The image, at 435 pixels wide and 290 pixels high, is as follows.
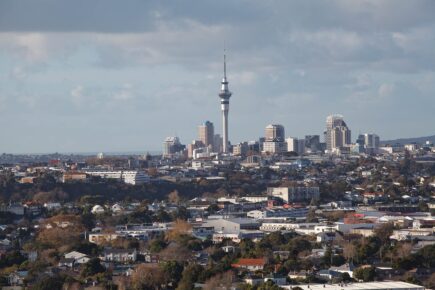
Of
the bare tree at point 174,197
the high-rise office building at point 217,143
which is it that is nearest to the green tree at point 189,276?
the bare tree at point 174,197

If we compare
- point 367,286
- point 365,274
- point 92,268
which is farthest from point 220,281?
point 92,268

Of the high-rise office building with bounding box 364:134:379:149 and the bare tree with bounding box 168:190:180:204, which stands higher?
the high-rise office building with bounding box 364:134:379:149

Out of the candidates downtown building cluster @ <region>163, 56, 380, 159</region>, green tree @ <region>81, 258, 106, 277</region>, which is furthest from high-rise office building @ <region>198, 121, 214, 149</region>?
green tree @ <region>81, 258, 106, 277</region>

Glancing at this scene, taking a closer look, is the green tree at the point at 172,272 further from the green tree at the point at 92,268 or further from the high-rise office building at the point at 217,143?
the high-rise office building at the point at 217,143

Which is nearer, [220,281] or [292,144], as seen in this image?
[220,281]

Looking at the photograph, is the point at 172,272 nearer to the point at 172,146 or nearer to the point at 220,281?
the point at 220,281

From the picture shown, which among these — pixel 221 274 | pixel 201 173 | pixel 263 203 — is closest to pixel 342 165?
pixel 201 173

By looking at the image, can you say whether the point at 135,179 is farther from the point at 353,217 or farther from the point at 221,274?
the point at 221,274

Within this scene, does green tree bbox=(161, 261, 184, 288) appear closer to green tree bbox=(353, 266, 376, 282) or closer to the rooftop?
the rooftop
